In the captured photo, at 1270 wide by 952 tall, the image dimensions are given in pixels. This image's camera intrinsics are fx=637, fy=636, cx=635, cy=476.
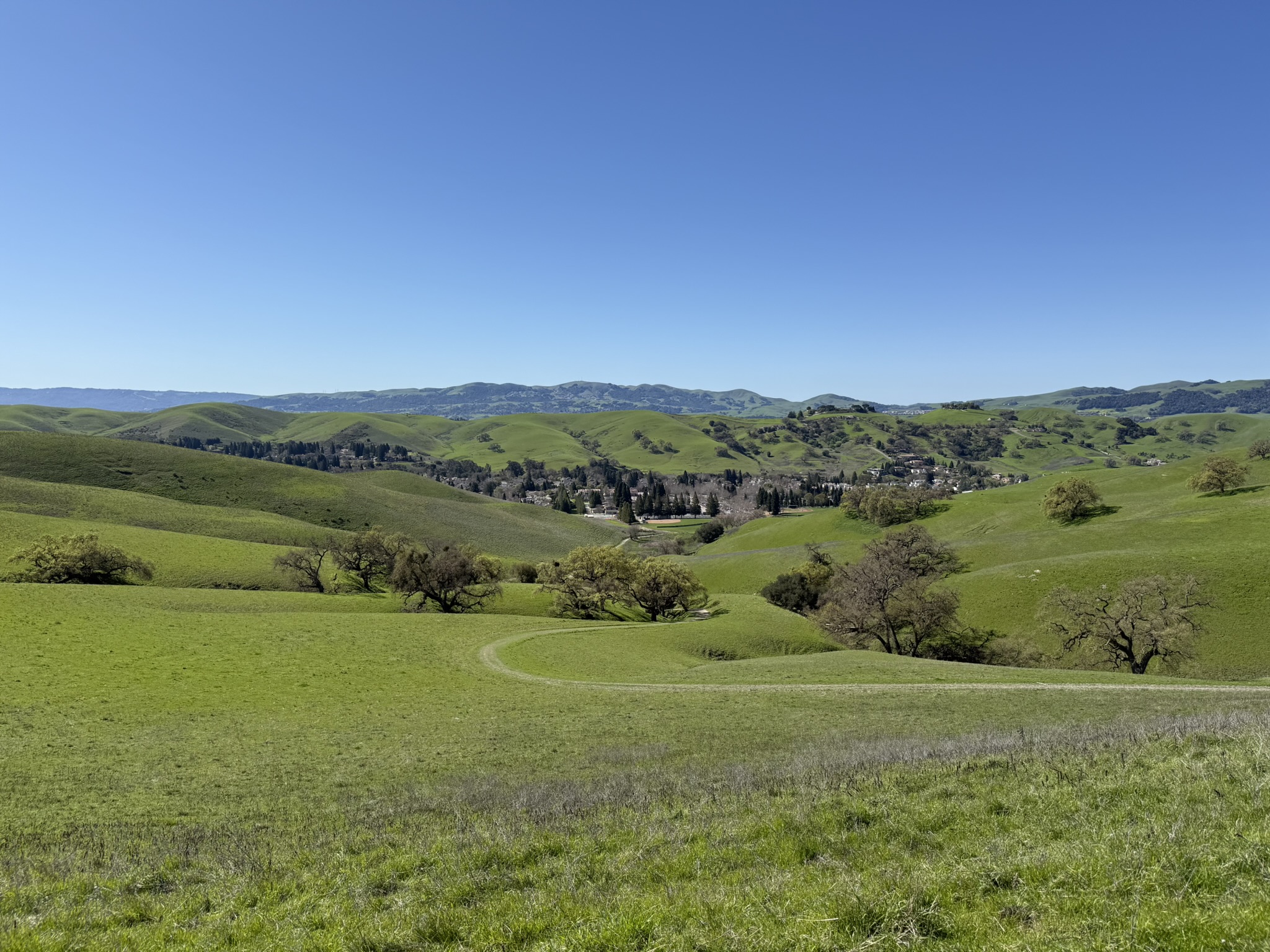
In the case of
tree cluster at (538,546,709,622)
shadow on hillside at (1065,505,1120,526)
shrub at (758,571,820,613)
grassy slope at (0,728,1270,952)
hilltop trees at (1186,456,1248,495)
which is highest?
hilltop trees at (1186,456,1248,495)

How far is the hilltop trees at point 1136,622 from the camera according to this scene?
54.6m

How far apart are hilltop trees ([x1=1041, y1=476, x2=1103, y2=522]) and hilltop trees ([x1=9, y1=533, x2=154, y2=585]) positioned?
14424 centimetres

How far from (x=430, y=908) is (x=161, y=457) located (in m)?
212

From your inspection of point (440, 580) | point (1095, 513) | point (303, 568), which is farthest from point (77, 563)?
point (1095, 513)

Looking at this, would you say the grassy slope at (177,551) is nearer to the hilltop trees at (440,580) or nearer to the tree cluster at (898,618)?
the hilltop trees at (440,580)

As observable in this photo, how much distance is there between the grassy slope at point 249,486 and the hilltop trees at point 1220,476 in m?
134

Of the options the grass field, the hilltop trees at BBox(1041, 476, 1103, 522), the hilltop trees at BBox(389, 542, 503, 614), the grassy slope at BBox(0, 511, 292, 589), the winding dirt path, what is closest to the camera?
the grass field

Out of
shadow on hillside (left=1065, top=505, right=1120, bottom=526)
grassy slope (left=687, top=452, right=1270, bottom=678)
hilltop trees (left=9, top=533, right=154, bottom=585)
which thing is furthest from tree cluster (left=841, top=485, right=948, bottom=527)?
hilltop trees (left=9, top=533, right=154, bottom=585)

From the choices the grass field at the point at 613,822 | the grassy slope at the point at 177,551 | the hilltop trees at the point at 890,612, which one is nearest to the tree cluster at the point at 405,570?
the grassy slope at the point at 177,551

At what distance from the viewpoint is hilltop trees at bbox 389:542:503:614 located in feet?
258

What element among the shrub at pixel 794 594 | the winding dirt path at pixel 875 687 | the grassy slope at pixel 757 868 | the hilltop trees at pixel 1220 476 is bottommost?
the shrub at pixel 794 594

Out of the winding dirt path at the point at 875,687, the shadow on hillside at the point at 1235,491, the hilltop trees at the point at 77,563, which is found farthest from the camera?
the shadow on hillside at the point at 1235,491

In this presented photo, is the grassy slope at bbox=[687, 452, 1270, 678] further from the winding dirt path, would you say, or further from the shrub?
the winding dirt path

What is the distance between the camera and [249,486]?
6639 inches
